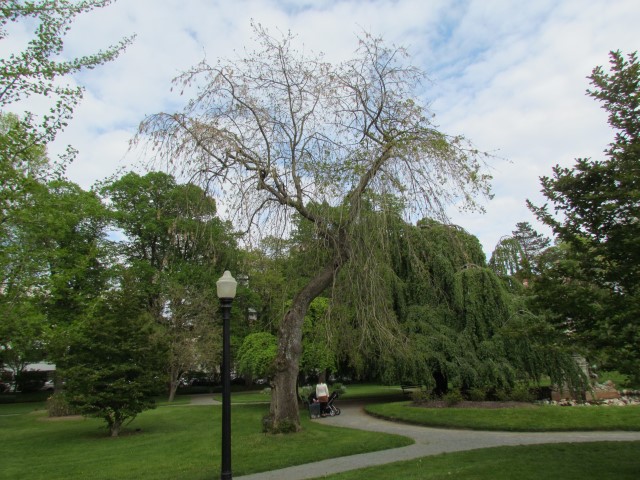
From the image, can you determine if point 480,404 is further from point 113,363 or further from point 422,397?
point 113,363

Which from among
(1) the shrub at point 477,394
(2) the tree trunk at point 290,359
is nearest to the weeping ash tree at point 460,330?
(1) the shrub at point 477,394

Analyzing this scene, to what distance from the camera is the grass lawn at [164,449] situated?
847 cm

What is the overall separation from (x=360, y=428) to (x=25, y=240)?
10220mm

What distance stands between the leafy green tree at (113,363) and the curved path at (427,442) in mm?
6712

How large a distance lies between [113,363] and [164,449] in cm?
423

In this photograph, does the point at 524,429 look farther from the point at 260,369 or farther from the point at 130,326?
the point at 130,326

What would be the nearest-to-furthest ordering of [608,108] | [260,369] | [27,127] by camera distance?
1. [608,108]
2. [27,127]
3. [260,369]

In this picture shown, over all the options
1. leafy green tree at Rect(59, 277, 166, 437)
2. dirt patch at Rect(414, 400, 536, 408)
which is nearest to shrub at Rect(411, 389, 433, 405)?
dirt patch at Rect(414, 400, 536, 408)

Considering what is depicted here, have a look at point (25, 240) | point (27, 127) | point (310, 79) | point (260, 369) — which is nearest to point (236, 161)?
point (310, 79)

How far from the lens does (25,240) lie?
38.1 ft

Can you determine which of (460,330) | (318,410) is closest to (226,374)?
(318,410)

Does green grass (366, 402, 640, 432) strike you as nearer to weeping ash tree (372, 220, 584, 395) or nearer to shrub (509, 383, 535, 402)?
shrub (509, 383, 535, 402)

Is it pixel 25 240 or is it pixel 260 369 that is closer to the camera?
pixel 25 240

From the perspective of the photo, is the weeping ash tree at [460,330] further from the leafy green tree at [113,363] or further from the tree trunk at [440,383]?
the leafy green tree at [113,363]
